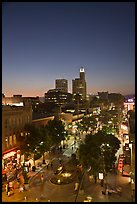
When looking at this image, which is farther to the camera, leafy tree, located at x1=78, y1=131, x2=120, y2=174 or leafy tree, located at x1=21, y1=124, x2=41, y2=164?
leafy tree, located at x1=21, y1=124, x2=41, y2=164

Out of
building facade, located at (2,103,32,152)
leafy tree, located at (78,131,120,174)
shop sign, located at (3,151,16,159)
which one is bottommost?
shop sign, located at (3,151,16,159)

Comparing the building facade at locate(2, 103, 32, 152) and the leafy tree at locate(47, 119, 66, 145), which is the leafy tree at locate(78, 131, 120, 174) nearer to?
the building facade at locate(2, 103, 32, 152)

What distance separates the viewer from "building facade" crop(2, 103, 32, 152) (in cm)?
3731

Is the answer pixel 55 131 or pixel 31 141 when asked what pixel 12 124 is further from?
pixel 55 131

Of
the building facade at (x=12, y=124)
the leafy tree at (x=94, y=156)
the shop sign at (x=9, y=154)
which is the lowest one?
the shop sign at (x=9, y=154)

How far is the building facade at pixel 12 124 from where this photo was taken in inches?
1469

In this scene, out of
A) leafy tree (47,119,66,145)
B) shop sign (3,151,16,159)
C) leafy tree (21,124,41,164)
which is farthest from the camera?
leafy tree (47,119,66,145)

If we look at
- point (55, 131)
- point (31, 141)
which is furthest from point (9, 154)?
point (55, 131)

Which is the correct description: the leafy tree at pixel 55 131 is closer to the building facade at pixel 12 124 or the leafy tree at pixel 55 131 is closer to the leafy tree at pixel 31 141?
the building facade at pixel 12 124

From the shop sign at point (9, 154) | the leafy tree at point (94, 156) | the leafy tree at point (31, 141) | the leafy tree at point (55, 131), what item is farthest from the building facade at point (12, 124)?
the leafy tree at point (94, 156)

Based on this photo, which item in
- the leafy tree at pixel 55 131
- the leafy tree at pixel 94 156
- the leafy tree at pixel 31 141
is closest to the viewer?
the leafy tree at pixel 94 156

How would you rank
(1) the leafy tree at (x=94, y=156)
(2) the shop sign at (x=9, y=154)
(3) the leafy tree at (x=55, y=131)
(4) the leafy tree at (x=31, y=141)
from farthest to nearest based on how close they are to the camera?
(3) the leafy tree at (x=55, y=131), (4) the leafy tree at (x=31, y=141), (2) the shop sign at (x=9, y=154), (1) the leafy tree at (x=94, y=156)

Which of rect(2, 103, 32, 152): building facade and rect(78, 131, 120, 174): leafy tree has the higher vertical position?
rect(2, 103, 32, 152): building facade

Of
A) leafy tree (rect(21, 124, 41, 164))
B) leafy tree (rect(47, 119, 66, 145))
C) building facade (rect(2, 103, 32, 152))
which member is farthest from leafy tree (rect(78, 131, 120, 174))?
leafy tree (rect(47, 119, 66, 145))
